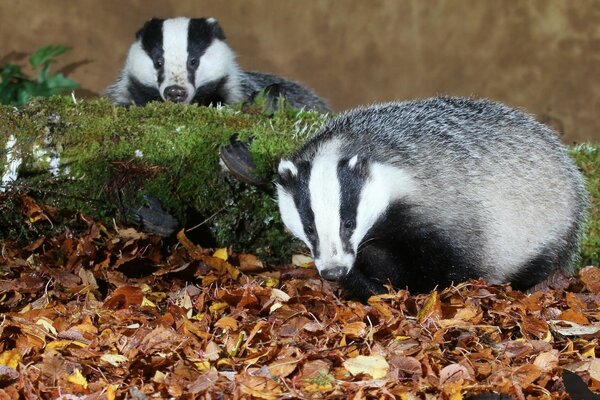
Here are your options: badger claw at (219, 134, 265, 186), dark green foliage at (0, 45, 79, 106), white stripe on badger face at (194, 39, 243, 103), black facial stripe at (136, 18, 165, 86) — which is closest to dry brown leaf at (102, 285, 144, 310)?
badger claw at (219, 134, 265, 186)

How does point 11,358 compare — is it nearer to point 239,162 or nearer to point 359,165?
point 359,165

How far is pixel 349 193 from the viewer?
161 inches

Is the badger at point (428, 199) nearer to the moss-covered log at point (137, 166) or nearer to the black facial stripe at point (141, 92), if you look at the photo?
the moss-covered log at point (137, 166)

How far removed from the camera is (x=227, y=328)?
3654 mm

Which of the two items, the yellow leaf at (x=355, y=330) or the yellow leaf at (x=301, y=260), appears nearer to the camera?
the yellow leaf at (x=355, y=330)

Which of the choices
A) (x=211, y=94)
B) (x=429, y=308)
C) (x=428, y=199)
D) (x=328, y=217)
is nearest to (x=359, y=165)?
(x=328, y=217)

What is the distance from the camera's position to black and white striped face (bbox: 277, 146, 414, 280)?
13.3 feet

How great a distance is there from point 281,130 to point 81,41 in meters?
4.04

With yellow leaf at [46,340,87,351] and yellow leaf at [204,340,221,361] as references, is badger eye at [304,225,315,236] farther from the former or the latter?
yellow leaf at [46,340,87,351]

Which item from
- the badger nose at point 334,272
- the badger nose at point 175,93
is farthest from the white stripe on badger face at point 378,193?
the badger nose at point 175,93

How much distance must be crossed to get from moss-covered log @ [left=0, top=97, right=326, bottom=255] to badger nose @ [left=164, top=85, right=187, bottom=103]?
1.10 meters

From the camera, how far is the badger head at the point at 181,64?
6375 mm

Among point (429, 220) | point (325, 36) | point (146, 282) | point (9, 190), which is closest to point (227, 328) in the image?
point (146, 282)

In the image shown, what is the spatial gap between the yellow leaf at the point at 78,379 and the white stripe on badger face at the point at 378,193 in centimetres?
134
